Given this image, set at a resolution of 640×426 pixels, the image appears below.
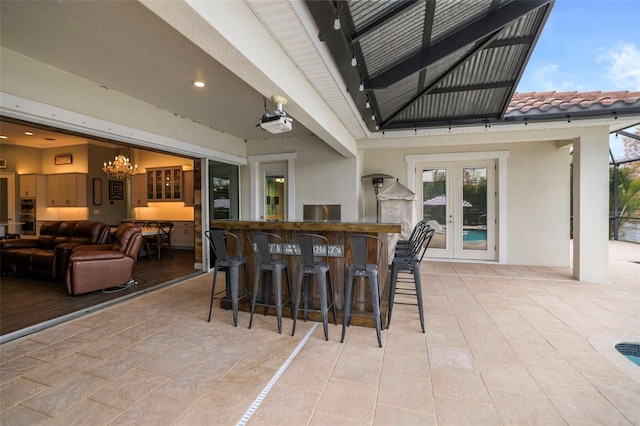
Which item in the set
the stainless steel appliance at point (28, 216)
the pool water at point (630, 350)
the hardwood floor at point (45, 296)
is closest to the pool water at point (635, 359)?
the pool water at point (630, 350)

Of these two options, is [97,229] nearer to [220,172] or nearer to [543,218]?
[220,172]

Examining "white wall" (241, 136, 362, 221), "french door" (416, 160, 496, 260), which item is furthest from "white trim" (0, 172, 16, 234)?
"french door" (416, 160, 496, 260)

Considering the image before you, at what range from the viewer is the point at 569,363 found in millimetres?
2234

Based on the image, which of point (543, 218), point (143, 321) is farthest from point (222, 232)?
point (543, 218)

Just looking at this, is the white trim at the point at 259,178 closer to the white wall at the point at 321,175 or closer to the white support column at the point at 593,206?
the white wall at the point at 321,175

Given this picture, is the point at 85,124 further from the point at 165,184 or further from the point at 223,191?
the point at 165,184

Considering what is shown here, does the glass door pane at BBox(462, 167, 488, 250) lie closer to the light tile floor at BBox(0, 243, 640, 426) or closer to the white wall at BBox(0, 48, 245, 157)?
the light tile floor at BBox(0, 243, 640, 426)

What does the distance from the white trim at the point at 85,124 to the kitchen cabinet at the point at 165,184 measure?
362 cm

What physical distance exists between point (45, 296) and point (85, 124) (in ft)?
8.33

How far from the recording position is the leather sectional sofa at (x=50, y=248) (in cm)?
460

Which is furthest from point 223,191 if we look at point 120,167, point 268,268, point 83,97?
point 268,268

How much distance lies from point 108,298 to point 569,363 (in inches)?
202

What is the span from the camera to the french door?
19.4ft

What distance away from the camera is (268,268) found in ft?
9.48
